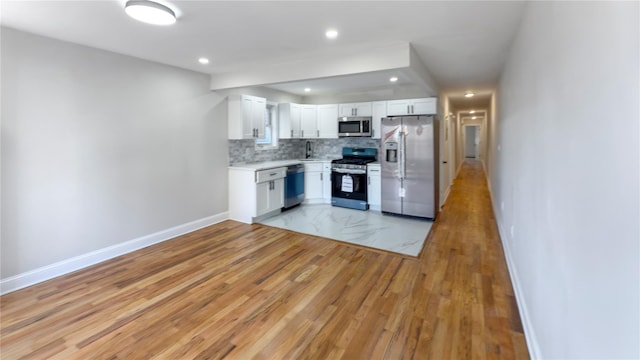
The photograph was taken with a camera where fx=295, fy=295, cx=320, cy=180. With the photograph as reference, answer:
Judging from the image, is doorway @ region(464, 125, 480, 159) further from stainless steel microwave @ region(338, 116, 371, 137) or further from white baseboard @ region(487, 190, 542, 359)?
→ white baseboard @ region(487, 190, 542, 359)

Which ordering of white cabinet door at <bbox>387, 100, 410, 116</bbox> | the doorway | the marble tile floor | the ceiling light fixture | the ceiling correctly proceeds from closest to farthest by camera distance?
1. the ceiling light fixture
2. the ceiling
3. the marble tile floor
4. white cabinet door at <bbox>387, 100, 410, 116</bbox>
5. the doorway

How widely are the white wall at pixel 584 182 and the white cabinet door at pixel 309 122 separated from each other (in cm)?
461

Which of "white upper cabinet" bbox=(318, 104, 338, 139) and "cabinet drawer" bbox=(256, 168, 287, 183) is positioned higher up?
"white upper cabinet" bbox=(318, 104, 338, 139)

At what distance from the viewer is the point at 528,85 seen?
2.28m

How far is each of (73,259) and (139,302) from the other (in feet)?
4.39

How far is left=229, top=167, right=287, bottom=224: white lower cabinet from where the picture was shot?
194 inches

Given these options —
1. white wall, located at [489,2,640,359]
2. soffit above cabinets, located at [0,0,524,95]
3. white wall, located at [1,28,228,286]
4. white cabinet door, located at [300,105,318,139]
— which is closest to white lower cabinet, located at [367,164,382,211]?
white cabinet door, located at [300,105,318,139]

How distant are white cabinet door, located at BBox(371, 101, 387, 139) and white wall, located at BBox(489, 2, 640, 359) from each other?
11.9ft

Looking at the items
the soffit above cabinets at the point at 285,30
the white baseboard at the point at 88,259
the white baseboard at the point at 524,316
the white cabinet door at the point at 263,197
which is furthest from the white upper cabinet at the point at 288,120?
the white baseboard at the point at 524,316

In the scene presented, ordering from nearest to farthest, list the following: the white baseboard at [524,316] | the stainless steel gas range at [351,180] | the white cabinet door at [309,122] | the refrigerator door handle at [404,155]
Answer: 1. the white baseboard at [524,316]
2. the refrigerator door handle at [404,155]
3. the stainless steel gas range at [351,180]
4. the white cabinet door at [309,122]

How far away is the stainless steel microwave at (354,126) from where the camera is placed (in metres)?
5.82

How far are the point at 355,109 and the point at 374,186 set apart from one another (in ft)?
5.29

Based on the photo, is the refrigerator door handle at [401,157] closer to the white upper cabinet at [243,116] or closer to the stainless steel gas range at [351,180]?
the stainless steel gas range at [351,180]

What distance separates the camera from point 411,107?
5.38 m
